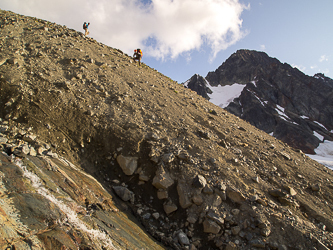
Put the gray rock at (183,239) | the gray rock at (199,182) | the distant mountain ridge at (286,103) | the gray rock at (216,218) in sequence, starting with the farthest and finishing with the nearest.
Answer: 1. the distant mountain ridge at (286,103)
2. the gray rock at (199,182)
3. the gray rock at (216,218)
4. the gray rock at (183,239)

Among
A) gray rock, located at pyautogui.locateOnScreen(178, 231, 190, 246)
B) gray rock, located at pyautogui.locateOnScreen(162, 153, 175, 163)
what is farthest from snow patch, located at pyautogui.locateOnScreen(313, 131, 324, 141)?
gray rock, located at pyautogui.locateOnScreen(178, 231, 190, 246)

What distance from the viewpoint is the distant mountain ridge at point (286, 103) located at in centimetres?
7925

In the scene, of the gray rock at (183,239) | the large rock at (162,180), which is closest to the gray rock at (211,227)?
the gray rock at (183,239)

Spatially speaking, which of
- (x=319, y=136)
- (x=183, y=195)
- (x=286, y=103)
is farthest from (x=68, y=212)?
(x=286, y=103)

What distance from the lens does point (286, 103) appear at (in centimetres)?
9706

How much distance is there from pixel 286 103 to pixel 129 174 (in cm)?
11219

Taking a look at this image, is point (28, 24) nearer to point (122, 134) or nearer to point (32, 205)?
point (122, 134)

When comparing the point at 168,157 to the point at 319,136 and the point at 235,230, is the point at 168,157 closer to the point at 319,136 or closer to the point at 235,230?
the point at 235,230

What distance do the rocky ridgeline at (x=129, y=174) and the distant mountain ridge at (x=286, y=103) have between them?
79929mm

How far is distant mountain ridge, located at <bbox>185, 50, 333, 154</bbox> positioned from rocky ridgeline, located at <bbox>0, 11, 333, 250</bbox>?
7993 cm

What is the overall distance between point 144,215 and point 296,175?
8.60 meters

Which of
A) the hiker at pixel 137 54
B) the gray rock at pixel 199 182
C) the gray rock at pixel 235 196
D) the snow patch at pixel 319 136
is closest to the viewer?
the gray rock at pixel 235 196

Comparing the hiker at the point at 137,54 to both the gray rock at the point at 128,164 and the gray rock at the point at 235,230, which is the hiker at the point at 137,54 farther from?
the gray rock at the point at 235,230

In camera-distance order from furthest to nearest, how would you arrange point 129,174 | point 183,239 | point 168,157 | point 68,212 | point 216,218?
point 168,157, point 129,174, point 216,218, point 183,239, point 68,212
